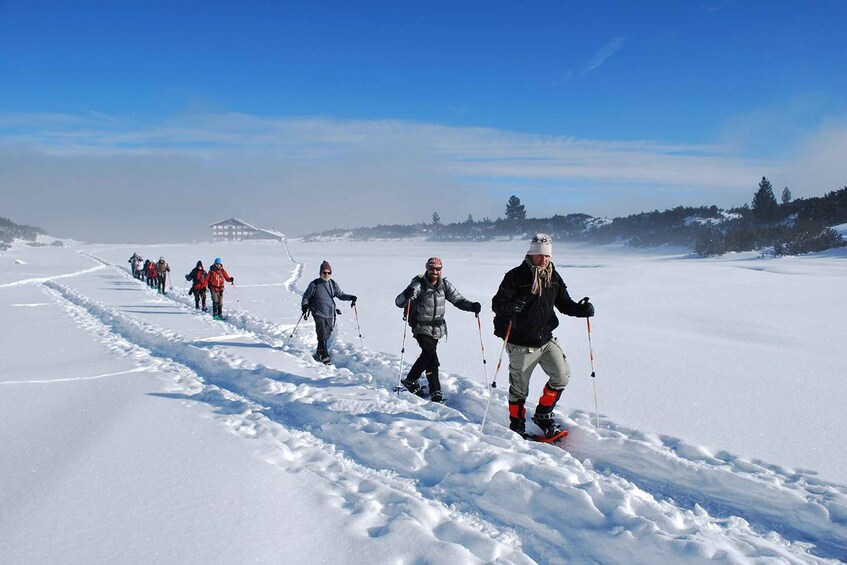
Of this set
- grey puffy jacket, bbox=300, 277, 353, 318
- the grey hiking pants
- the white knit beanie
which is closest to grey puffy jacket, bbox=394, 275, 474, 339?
the grey hiking pants

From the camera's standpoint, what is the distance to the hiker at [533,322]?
477 centimetres

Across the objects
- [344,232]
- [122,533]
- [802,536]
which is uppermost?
[344,232]

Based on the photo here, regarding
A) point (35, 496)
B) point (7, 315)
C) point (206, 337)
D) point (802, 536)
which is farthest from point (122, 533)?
point (7, 315)

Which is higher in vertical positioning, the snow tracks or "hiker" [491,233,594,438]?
"hiker" [491,233,594,438]

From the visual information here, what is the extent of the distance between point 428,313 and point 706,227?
1919 inches

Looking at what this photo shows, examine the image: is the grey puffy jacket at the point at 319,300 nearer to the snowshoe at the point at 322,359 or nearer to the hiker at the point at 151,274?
the snowshoe at the point at 322,359

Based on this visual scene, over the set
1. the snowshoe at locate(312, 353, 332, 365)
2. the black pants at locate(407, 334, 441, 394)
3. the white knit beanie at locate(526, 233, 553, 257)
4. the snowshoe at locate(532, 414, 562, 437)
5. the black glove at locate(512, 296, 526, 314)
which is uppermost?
the white knit beanie at locate(526, 233, 553, 257)

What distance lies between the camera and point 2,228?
112 m

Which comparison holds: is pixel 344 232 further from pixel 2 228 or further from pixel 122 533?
pixel 122 533

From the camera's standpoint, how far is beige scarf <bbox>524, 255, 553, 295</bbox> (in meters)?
4.77

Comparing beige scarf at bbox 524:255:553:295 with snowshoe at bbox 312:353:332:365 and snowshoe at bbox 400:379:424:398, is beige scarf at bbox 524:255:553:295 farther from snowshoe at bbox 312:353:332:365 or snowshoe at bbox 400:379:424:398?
snowshoe at bbox 312:353:332:365

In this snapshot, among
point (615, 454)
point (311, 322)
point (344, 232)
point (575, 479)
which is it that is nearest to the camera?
point (575, 479)

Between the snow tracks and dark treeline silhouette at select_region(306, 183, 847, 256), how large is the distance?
32.5 metres

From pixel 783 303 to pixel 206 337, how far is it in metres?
14.3
